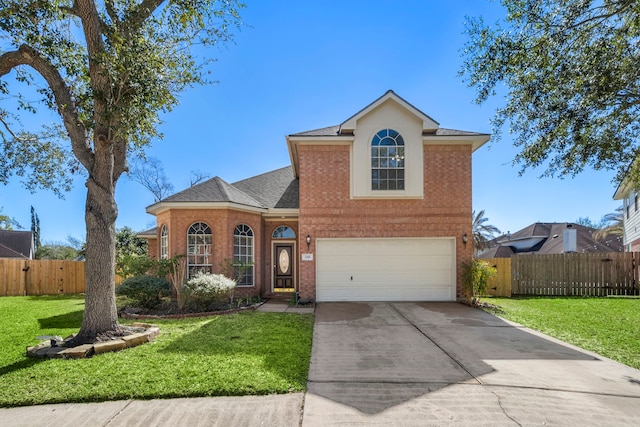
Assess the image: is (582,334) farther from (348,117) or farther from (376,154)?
(348,117)

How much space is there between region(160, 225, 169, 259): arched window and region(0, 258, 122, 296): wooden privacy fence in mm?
7437

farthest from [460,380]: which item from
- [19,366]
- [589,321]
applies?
[19,366]

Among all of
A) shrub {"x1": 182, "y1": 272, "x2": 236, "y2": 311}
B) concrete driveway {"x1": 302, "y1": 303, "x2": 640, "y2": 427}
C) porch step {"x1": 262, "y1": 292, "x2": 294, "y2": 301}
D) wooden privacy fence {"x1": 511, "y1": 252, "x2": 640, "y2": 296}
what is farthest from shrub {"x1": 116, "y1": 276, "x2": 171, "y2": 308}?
wooden privacy fence {"x1": 511, "y1": 252, "x2": 640, "y2": 296}

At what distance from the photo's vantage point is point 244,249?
12.9m

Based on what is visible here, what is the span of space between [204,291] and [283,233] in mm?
4744

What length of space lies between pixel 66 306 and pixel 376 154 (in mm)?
11998

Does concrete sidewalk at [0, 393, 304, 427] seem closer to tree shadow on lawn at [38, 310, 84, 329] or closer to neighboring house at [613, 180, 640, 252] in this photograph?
tree shadow on lawn at [38, 310, 84, 329]

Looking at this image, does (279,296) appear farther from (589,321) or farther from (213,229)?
(589,321)

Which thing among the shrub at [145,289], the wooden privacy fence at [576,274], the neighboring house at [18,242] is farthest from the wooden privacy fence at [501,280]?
the neighboring house at [18,242]

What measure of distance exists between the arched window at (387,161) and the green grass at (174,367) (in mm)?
5838

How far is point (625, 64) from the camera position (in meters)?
6.48

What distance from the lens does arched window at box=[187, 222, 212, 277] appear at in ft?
40.0

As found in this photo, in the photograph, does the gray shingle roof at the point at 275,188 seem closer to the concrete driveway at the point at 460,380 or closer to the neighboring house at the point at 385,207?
the neighboring house at the point at 385,207

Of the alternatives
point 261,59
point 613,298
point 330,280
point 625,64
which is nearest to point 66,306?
point 330,280
